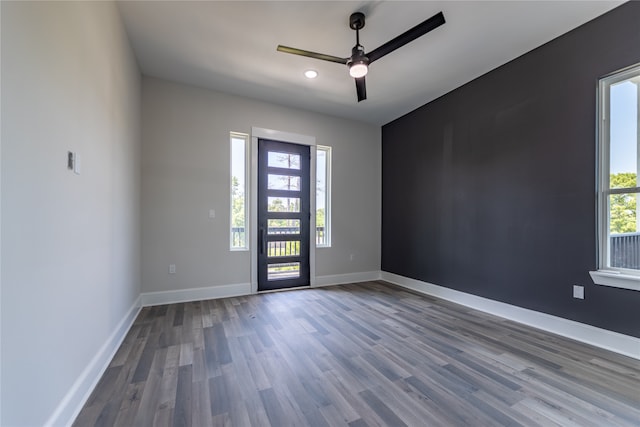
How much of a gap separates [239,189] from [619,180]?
4133 mm

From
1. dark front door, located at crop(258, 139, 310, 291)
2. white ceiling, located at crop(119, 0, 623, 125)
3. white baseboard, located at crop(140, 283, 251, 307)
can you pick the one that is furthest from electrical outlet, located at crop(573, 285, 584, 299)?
white baseboard, located at crop(140, 283, 251, 307)

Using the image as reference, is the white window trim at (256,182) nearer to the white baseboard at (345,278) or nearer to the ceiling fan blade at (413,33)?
the white baseboard at (345,278)

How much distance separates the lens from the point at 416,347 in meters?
2.28

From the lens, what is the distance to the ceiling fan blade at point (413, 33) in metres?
1.89

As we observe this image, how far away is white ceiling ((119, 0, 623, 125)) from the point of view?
2.23 meters

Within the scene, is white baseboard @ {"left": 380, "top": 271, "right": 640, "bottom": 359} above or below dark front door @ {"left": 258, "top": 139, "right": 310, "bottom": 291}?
below

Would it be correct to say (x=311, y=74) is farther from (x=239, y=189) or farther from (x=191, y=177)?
(x=191, y=177)

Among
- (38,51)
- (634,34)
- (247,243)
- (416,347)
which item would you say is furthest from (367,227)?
(38,51)

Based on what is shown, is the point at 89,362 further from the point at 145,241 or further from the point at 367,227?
the point at 367,227

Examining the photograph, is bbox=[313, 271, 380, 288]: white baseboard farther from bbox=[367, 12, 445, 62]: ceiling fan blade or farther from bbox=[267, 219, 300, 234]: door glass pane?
bbox=[367, 12, 445, 62]: ceiling fan blade

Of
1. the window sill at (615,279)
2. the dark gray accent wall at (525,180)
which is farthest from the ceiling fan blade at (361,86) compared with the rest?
the window sill at (615,279)

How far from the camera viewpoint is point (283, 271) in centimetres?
419

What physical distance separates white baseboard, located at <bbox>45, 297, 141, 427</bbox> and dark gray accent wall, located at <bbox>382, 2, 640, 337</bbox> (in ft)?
12.4

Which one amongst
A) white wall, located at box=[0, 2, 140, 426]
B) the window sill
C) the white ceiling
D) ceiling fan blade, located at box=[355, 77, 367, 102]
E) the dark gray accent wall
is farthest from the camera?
ceiling fan blade, located at box=[355, 77, 367, 102]
